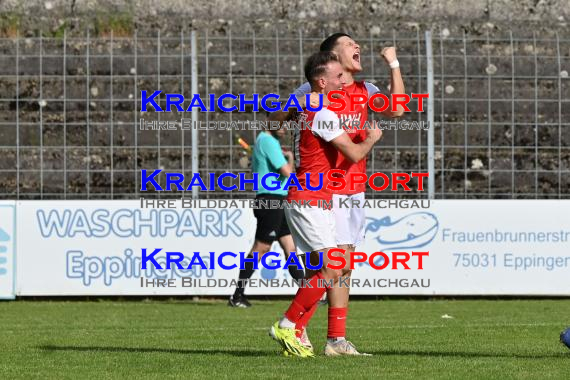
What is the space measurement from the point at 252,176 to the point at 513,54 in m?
3.77

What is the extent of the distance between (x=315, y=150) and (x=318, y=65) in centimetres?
55

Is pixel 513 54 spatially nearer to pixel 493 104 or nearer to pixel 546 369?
pixel 493 104

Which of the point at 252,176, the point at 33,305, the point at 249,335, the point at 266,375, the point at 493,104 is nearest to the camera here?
the point at 266,375

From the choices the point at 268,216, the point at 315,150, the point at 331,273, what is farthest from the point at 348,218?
the point at 268,216

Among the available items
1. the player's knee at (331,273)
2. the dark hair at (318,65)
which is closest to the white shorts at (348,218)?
the player's knee at (331,273)

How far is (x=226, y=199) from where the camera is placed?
15227 millimetres

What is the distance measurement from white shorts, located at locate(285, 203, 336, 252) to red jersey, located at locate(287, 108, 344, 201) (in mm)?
88

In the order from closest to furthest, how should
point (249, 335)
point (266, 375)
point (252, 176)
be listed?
point (266, 375)
point (249, 335)
point (252, 176)

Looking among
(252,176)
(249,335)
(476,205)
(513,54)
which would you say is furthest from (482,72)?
(249,335)

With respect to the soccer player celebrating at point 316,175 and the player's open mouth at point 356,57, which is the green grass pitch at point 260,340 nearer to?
the soccer player celebrating at point 316,175

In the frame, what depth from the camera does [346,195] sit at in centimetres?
833

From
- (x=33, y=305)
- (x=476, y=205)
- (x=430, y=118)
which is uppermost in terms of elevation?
(x=430, y=118)

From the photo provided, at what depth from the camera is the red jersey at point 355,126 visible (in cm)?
823

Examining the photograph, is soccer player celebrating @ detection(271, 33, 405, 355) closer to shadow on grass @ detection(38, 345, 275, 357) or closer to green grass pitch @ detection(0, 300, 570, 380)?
green grass pitch @ detection(0, 300, 570, 380)
